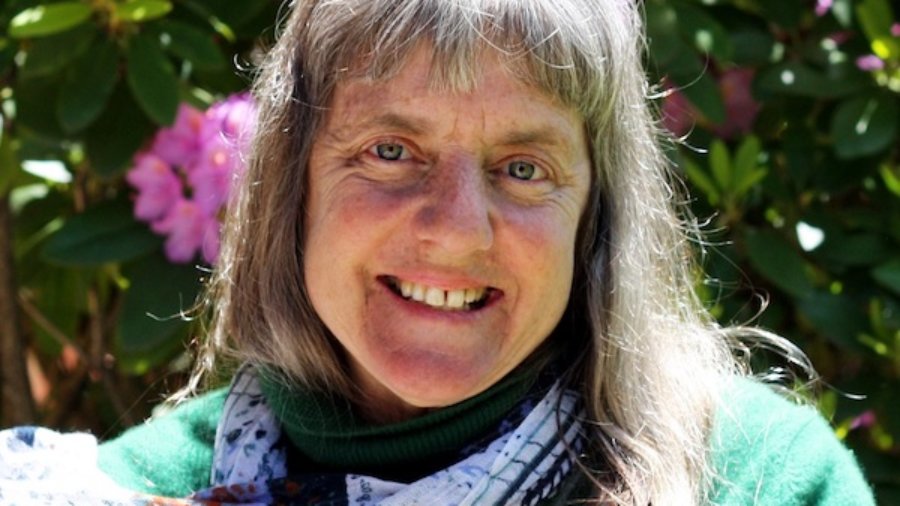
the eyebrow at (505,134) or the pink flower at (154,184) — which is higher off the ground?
the eyebrow at (505,134)

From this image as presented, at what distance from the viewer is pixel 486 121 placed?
5.64ft

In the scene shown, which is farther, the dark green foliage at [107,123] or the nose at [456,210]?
the dark green foliage at [107,123]

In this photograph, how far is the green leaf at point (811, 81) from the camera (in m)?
2.76

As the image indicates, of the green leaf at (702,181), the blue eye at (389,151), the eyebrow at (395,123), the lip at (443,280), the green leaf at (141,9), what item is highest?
the green leaf at (141,9)

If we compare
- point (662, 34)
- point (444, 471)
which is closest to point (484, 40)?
point (444, 471)

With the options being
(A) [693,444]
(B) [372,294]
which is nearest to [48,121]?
(B) [372,294]

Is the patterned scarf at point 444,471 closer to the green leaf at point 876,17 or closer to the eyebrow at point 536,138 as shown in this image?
the eyebrow at point 536,138

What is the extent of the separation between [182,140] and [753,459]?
1251 mm

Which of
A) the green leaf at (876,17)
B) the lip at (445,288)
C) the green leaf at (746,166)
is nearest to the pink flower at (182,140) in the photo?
the green leaf at (746,166)

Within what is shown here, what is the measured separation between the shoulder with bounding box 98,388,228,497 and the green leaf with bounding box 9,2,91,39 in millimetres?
768

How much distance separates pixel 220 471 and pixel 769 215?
1.27 meters

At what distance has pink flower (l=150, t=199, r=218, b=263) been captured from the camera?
2695mm

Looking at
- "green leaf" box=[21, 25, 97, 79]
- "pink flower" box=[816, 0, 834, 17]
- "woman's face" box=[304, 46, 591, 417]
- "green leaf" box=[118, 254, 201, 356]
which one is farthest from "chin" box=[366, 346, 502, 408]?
"pink flower" box=[816, 0, 834, 17]

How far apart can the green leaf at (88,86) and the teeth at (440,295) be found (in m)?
1.06
